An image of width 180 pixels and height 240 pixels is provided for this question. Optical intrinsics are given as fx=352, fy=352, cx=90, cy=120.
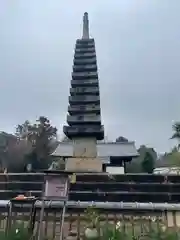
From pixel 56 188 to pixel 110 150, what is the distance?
24640 millimetres

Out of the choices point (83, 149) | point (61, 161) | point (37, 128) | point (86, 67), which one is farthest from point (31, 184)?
point (37, 128)

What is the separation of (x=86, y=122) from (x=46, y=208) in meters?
18.1

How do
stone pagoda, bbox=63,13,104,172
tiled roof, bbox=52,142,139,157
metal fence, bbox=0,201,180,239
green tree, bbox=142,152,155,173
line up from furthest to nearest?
green tree, bbox=142,152,155,173 < tiled roof, bbox=52,142,139,157 < stone pagoda, bbox=63,13,104,172 < metal fence, bbox=0,201,180,239

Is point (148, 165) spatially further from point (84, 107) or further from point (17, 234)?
point (17, 234)

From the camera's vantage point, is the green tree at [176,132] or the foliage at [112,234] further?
the green tree at [176,132]

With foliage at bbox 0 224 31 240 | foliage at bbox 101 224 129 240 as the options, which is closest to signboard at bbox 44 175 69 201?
foliage at bbox 0 224 31 240

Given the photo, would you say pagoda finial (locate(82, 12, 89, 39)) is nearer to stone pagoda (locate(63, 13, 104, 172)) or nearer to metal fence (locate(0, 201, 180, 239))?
stone pagoda (locate(63, 13, 104, 172))

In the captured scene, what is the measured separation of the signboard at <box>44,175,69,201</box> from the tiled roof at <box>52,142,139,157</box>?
2227 centimetres

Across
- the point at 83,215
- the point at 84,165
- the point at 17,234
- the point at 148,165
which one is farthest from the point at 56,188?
the point at 148,165

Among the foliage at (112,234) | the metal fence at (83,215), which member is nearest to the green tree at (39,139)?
the metal fence at (83,215)

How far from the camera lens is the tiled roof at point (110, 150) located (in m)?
27.3

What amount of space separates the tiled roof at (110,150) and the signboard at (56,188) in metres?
22.3

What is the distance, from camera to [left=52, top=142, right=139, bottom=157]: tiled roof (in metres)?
27.3

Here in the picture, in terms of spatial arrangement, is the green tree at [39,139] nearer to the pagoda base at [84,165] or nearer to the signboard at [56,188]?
the pagoda base at [84,165]
